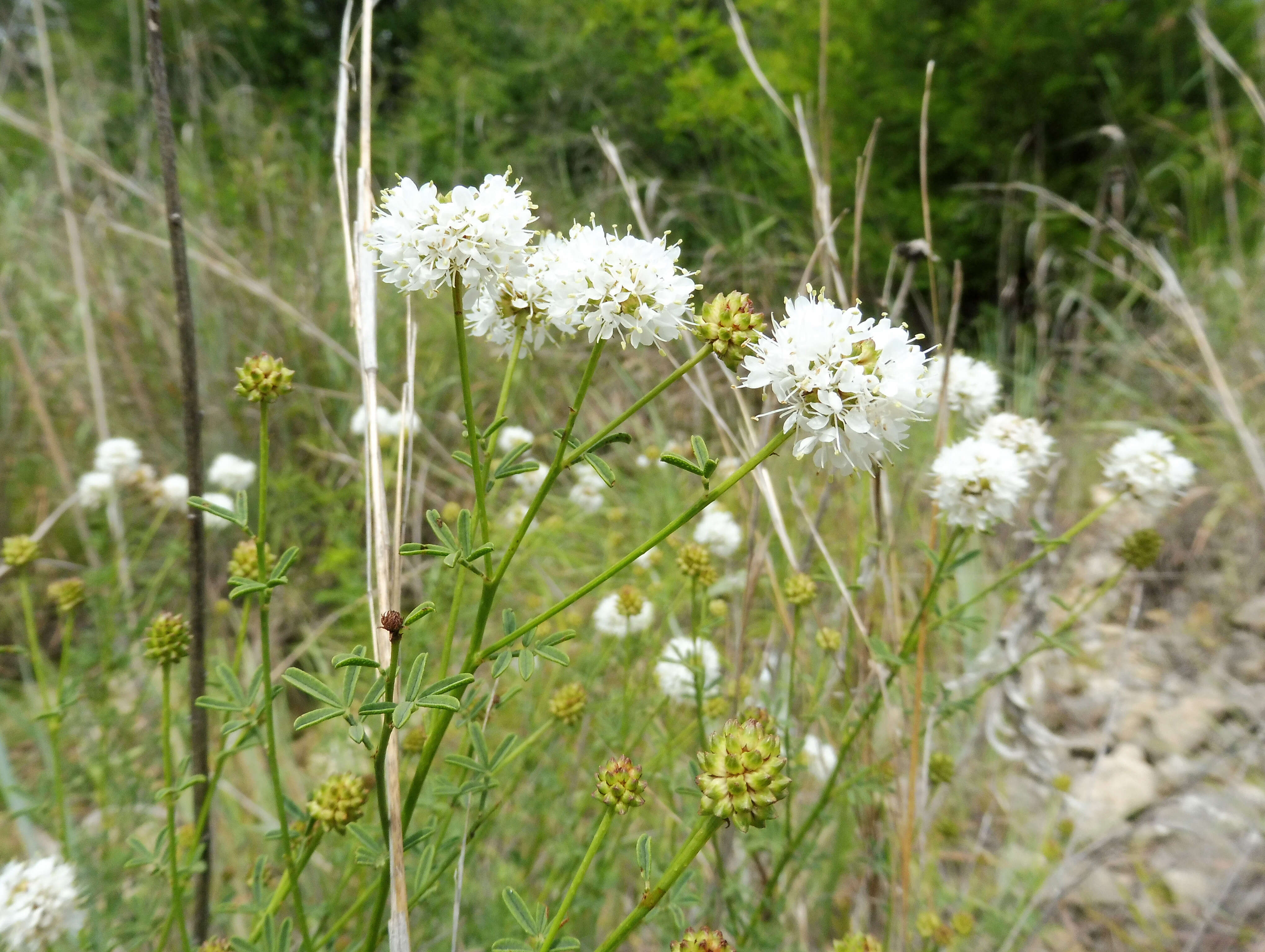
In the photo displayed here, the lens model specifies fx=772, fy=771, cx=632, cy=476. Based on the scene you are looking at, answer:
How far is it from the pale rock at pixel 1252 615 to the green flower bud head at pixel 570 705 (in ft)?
10.0

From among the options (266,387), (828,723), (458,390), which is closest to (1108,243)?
(458,390)

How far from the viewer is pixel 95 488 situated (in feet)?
7.86

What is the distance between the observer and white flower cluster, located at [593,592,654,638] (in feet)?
A: 6.66

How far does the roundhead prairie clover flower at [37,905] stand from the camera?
1170 mm

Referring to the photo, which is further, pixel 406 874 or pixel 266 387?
pixel 406 874

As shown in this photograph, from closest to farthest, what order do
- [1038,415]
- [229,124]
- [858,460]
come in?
1. [858,460]
2. [1038,415]
3. [229,124]

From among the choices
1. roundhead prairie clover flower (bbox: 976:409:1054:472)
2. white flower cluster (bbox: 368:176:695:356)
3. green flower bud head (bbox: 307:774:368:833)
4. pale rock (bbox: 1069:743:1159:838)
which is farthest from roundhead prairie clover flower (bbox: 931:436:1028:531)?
pale rock (bbox: 1069:743:1159:838)

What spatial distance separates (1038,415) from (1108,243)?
237cm

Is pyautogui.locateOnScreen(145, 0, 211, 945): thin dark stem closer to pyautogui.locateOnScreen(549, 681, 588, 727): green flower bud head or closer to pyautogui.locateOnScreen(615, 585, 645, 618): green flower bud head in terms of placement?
pyautogui.locateOnScreen(549, 681, 588, 727): green flower bud head

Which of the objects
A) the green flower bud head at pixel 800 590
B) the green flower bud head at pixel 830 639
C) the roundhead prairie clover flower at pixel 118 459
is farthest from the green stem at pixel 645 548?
the roundhead prairie clover flower at pixel 118 459

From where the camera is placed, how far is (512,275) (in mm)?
958

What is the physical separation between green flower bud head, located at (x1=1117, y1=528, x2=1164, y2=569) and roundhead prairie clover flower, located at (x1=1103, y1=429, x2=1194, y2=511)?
76 mm

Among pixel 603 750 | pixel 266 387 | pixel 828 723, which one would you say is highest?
pixel 266 387

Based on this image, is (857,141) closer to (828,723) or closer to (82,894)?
(828,723)
